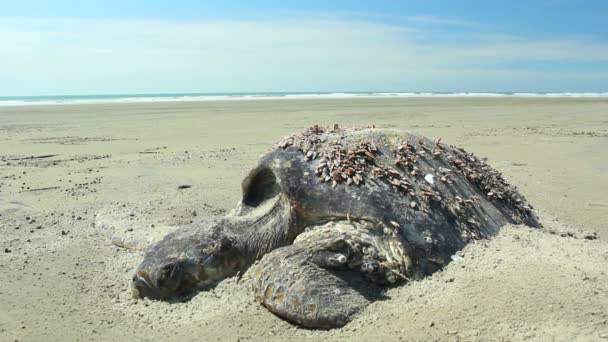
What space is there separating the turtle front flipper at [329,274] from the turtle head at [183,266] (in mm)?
431

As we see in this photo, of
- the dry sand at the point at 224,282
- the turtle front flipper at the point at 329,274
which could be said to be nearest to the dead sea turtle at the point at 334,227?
the turtle front flipper at the point at 329,274

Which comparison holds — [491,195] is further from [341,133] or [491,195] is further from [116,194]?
[116,194]

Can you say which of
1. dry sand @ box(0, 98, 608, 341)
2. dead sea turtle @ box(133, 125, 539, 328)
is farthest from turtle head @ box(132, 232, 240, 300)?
dry sand @ box(0, 98, 608, 341)

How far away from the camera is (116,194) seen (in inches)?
320

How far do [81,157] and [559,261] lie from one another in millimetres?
10748

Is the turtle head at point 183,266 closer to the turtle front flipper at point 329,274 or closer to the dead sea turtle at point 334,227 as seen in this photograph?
the dead sea turtle at point 334,227

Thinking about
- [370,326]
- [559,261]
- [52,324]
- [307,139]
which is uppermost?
[307,139]

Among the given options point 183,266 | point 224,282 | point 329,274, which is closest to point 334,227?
point 329,274

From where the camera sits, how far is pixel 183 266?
4090 millimetres

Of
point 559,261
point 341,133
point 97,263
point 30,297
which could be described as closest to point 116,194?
point 97,263

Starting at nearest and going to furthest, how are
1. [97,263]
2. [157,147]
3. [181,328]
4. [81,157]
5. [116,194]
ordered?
1. [181,328]
2. [97,263]
3. [116,194]
4. [81,157]
5. [157,147]

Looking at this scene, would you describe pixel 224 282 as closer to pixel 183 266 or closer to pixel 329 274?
pixel 183 266

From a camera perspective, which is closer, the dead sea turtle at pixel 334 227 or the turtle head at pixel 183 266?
the dead sea turtle at pixel 334 227

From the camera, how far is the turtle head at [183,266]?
409cm
